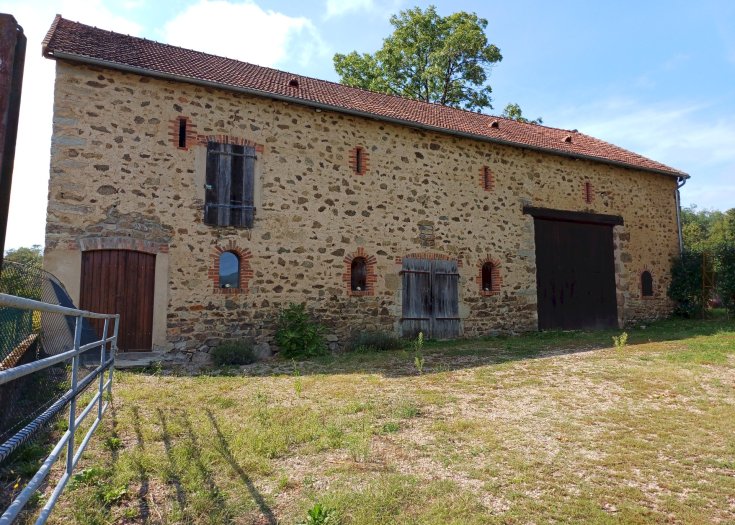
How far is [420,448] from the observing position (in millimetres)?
3895

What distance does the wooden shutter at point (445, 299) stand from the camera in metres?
11.1

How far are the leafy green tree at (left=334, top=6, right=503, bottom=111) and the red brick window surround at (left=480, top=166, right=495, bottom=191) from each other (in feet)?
32.2

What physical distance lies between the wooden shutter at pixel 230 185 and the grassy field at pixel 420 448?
3.37 meters

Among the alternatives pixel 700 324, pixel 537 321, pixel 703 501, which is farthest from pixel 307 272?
pixel 700 324

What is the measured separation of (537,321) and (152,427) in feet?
34.1

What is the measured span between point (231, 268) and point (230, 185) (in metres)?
1.64

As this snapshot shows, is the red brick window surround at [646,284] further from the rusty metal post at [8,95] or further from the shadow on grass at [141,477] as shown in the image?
the rusty metal post at [8,95]

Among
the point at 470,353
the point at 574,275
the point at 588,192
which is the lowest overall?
the point at 470,353

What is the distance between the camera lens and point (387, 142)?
35.8ft

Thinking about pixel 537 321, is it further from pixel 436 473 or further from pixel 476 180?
pixel 436 473

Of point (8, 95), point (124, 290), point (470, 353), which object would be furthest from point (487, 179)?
point (8, 95)

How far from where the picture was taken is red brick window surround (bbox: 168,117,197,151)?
29.1 feet

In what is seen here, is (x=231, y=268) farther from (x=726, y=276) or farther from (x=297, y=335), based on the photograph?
(x=726, y=276)

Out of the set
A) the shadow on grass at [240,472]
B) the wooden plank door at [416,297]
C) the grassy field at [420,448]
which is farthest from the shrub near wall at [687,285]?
the shadow on grass at [240,472]
